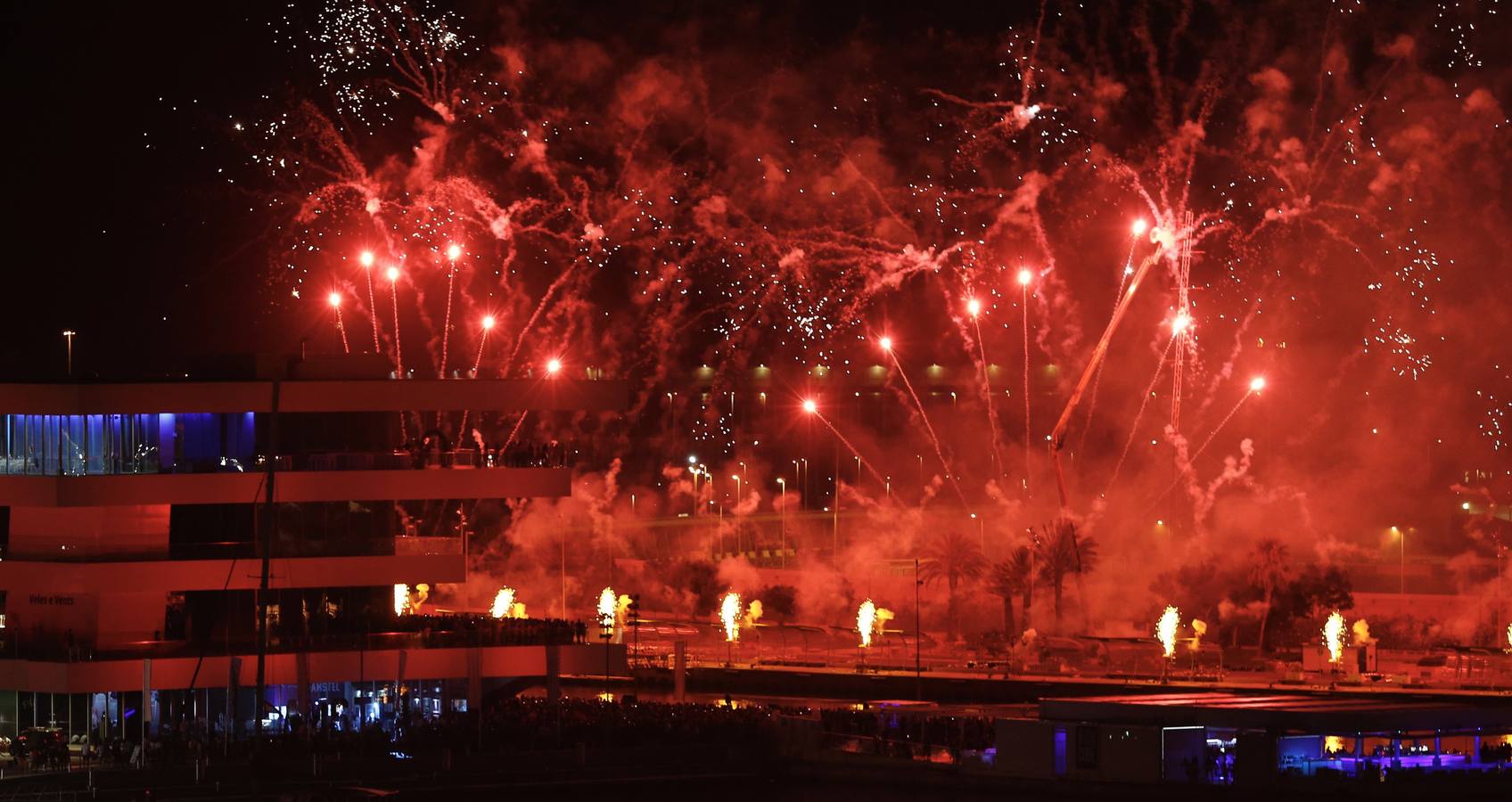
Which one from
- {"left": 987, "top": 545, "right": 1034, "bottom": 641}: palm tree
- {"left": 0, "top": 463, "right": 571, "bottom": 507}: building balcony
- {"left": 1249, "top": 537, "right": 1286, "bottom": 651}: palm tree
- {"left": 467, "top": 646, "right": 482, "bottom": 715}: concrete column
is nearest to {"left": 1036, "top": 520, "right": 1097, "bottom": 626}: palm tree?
{"left": 987, "top": 545, "right": 1034, "bottom": 641}: palm tree

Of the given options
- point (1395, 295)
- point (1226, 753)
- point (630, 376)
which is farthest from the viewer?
point (630, 376)

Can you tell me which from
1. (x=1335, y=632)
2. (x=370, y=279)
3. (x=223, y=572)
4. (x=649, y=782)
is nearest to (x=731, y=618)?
(x=370, y=279)

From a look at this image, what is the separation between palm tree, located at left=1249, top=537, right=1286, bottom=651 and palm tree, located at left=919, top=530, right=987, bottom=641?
10.5m

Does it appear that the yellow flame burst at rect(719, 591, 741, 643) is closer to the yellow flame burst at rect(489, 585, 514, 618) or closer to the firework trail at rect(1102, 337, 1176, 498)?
the yellow flame burst at rect(489, 585, 514, 618)

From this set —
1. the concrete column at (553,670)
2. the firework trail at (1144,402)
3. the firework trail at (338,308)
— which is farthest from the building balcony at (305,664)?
the firework trail at (1144,402)

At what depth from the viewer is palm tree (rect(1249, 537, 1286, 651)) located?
7619cm

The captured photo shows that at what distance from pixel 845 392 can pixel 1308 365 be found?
42.6m

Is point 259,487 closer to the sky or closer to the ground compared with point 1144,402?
closer to the ground

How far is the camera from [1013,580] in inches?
3007

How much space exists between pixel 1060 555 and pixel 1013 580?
6.57 feet

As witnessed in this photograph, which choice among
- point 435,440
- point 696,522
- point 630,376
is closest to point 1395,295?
point 696,522

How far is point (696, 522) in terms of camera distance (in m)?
103

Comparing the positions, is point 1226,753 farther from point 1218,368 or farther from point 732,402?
point 732,402

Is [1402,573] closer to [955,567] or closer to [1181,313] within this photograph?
[1181,313]
